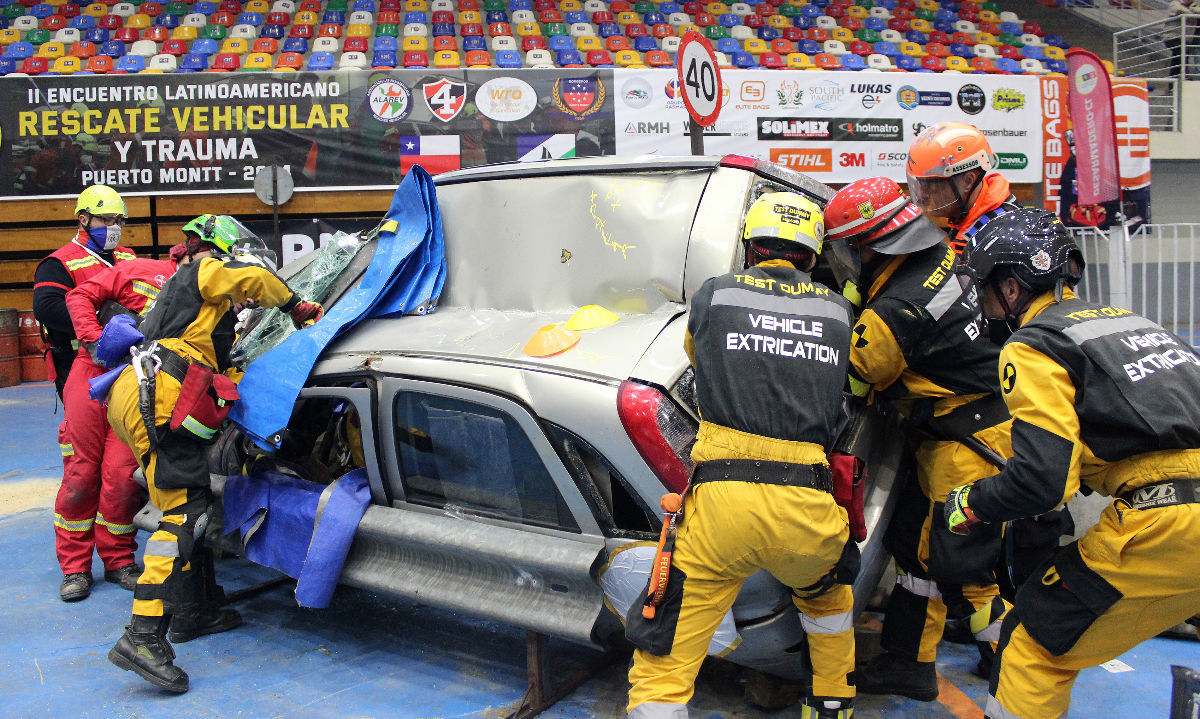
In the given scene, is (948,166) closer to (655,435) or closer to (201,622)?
(655,435)

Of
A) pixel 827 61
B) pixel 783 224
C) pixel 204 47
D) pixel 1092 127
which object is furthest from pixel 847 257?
pixel 204 47

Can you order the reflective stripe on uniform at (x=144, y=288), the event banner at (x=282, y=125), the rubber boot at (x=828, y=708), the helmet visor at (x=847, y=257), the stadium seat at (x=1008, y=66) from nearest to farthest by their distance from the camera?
the rubber boot at (x=828, y=708), the helmet visor at (x=847, y=257), the reflective stripe on uniform at (x=144, y=288), the event banner at (x=282, y=125), the stadium seat at (x=1008, y=66)

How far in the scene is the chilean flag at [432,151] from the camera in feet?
35.8

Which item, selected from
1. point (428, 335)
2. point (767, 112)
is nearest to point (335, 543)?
point (428, 335)

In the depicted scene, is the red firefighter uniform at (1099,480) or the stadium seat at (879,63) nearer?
the red firefighter uniform at (1099,480)

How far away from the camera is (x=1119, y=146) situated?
1239 centimetres

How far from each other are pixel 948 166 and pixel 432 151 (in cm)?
833

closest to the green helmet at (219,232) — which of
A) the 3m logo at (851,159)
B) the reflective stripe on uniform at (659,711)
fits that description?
the reflective stripe on uniform at (659,711)

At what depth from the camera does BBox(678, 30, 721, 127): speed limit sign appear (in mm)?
5086

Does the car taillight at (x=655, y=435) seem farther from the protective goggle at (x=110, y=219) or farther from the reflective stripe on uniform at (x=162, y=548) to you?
the protective goggle at (x=110, y=219)

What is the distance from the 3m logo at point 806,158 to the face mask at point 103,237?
8.44 m

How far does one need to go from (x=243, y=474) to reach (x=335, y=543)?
916 millimetres

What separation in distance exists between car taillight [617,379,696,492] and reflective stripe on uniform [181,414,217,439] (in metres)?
1.93

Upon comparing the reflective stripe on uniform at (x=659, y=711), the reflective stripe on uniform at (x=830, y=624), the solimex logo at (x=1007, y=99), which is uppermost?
the solimex logo at (x=1007, y=99)
